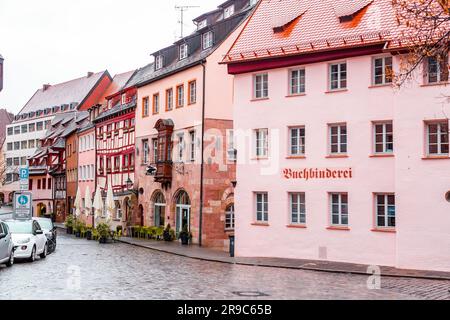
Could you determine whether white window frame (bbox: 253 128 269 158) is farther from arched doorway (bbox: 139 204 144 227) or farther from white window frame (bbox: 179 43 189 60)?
arched doorway (bbox: 139 204 144 227)

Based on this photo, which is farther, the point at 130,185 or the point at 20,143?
the point at 20,143

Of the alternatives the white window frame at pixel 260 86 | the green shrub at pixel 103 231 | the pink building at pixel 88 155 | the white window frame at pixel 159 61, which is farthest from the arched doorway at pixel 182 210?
the pink building at pixel 88 155

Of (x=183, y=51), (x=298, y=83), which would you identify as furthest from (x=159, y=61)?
(x=298, y=83)

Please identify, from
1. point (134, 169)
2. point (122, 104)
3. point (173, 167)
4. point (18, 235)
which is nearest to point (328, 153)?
point (18, 235)

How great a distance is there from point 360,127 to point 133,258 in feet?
35.4

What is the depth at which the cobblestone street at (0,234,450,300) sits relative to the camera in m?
15.8

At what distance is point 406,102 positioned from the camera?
2347 cm

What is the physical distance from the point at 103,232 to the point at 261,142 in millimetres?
15023

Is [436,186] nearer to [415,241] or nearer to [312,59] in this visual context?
[415,241]

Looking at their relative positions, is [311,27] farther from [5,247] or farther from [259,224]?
[5,247]

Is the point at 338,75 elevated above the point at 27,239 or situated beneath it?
elevated above

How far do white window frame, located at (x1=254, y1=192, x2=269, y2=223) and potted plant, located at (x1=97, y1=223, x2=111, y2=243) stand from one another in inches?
558

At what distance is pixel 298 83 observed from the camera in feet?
90.5

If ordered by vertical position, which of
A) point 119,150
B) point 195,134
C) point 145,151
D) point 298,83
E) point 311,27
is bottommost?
point 145,151
